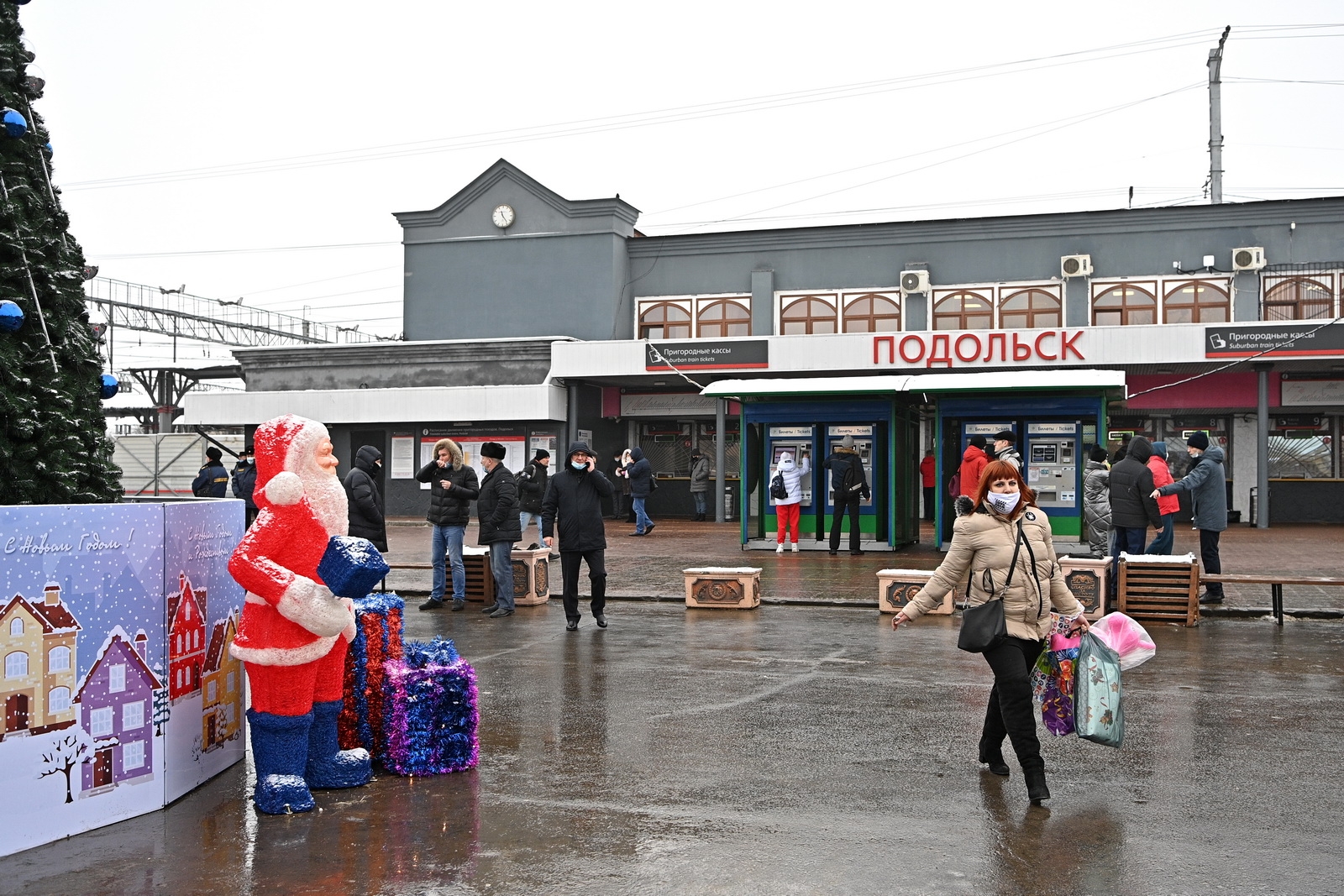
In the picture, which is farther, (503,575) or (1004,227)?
(1004,227)

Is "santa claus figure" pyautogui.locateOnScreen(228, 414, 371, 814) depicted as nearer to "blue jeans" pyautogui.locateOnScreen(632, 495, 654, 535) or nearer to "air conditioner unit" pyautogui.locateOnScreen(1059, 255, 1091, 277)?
"blue jeans" pyautogui.locateOnScreen(632, 495, 654, 535)

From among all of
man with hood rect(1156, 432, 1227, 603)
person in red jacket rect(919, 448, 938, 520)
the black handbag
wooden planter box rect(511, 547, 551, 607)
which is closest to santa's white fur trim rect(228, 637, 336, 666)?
the black handbag

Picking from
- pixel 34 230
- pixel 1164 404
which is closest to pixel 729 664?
pixel 34 230

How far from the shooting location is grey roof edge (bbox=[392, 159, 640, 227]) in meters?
32.7

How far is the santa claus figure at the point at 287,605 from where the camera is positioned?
566cm

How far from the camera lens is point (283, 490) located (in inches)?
226

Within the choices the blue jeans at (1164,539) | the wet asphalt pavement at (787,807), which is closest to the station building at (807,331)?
the blue jeans at (1164,539)

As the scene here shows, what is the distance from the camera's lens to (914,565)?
17.4m

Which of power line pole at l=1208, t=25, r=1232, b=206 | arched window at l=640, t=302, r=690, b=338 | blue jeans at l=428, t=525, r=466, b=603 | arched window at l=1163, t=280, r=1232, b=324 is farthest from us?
power line pole at l=1208, t=25, r=1232, b=206

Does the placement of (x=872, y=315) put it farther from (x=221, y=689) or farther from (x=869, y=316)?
(x=221, y=689)

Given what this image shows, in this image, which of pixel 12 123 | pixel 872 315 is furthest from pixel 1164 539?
pixel 872 315

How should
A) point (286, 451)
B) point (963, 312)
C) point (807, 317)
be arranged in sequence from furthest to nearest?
point (807, 317), point (963, 312), point (286, 451)

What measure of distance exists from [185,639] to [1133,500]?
1064 cm

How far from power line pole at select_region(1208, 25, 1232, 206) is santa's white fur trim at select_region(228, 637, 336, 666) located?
41092 millimetres
